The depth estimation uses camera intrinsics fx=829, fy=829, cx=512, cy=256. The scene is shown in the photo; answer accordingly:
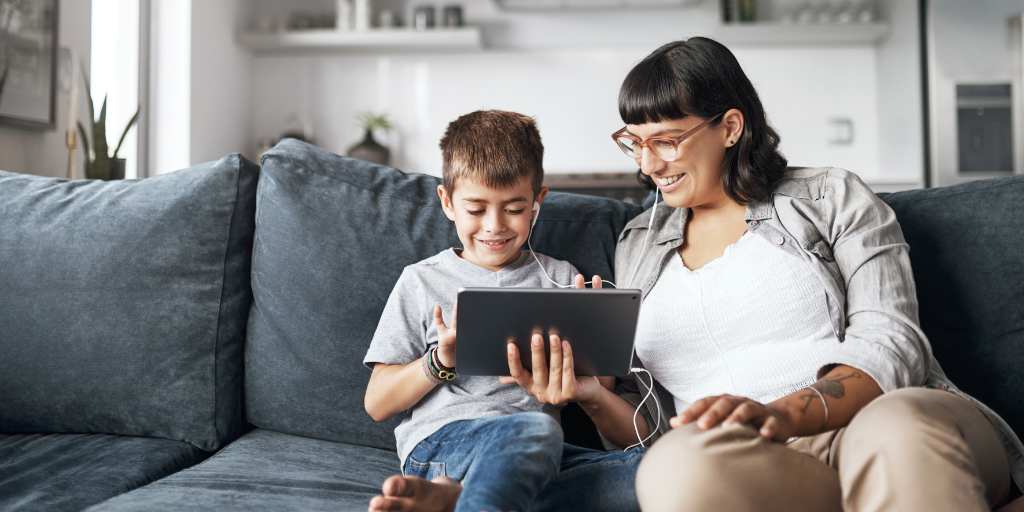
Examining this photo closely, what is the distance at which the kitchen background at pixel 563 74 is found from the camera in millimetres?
4180

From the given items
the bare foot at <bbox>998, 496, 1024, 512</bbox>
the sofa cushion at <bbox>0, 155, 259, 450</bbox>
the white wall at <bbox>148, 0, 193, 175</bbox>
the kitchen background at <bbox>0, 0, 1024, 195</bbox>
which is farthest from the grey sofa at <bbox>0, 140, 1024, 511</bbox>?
the kitchen background at <bbox>0, 0, 1024, 195</bbox>

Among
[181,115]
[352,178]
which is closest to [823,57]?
[181,115]

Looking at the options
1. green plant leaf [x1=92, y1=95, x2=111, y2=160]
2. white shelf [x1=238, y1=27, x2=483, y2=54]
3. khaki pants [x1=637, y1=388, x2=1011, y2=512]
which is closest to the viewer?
khaki pants [x1=637, y1=388, x2=1011, y2=512]

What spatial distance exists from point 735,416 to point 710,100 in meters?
0.63

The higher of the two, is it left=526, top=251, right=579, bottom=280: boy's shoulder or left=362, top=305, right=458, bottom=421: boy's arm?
left=526, top=251, right=579, bottom=280: boy's shoulder

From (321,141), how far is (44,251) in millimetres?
3497

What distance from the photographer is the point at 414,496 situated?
107cm

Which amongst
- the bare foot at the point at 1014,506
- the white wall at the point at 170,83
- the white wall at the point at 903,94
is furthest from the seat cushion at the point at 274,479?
the white wall at the point at 903,94

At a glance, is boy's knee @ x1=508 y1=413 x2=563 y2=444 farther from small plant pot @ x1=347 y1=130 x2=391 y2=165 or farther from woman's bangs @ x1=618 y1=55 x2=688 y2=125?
small plant pot @ x1=347 y1=130 x2=391 y2=165

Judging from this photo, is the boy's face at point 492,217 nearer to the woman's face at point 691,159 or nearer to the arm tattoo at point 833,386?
the woman's face at point 691,159

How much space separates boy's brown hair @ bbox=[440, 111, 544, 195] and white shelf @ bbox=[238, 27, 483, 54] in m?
3.25

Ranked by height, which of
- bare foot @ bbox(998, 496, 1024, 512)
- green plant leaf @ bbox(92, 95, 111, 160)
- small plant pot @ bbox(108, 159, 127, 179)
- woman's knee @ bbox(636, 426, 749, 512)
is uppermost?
green plant leaf @ bbox(92, 95, 111, 160)

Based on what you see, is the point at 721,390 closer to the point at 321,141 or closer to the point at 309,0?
the point at 321,141

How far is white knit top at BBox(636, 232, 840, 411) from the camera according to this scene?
1.28 meters
